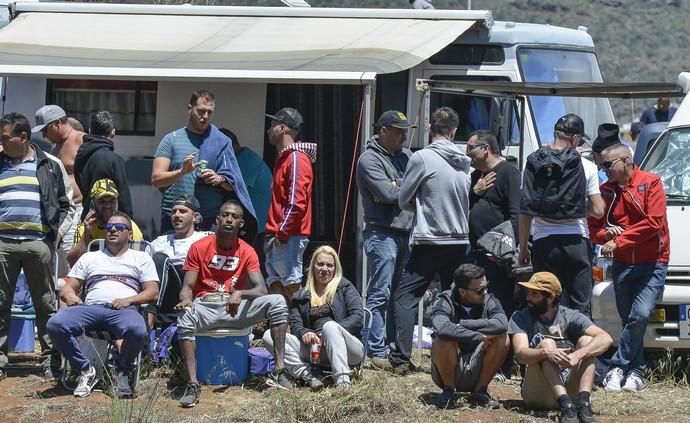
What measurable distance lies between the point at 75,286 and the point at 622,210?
3.75m

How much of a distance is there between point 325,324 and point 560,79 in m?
4.55

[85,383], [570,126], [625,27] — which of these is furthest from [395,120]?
[625,27]

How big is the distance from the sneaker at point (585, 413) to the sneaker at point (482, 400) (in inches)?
23.4

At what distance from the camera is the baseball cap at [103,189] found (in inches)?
356

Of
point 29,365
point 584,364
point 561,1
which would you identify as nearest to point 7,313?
point 29,365

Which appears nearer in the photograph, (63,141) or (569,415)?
(569,415)

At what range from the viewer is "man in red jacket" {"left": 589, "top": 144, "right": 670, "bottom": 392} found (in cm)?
852

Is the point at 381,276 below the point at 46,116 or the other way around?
below

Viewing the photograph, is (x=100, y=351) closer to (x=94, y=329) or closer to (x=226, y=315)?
(x=94, y=329)

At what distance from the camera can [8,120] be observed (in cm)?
875

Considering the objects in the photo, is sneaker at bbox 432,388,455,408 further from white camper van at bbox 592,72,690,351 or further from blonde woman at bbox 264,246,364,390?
white camper van at bbox 592,72,690,351

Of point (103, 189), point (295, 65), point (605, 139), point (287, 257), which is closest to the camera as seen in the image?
point (103, 189)

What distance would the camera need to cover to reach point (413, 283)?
8875mm

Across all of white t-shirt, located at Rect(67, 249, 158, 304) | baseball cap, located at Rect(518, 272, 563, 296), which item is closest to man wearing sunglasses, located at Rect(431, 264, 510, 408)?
baseball cap, located at Rect(518, 272, 563, 296)
